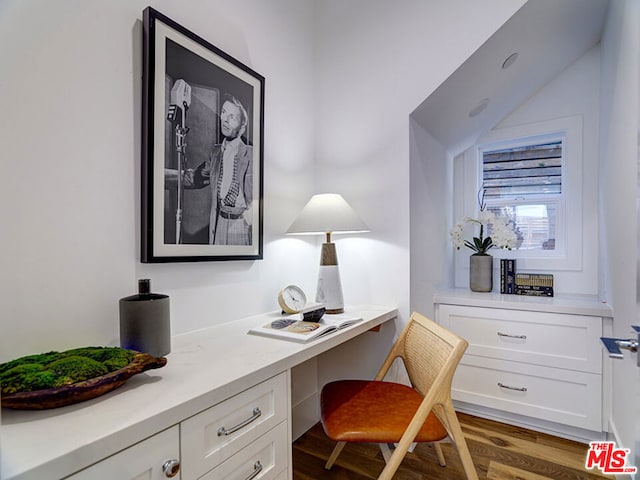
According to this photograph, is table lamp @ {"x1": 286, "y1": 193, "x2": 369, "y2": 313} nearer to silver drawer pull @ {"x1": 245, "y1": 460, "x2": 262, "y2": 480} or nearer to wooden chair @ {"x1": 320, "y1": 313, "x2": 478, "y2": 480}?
wooden chair @ {"x1": 320, "y1": 313, "x2": 478, "y2": 480}

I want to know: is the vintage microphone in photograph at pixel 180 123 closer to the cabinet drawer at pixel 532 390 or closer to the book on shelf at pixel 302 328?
the book on shelf at pixel 302 328

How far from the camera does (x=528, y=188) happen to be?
98.7 inches

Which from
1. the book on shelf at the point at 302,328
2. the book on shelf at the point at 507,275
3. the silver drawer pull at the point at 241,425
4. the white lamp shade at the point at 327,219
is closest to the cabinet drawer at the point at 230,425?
the silver drawer pull at the point at 241,425

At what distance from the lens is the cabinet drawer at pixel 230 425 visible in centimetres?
75

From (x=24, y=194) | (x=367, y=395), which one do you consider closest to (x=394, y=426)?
(x=367, y=395)

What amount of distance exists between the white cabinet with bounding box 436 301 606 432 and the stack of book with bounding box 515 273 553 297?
14.7 inches

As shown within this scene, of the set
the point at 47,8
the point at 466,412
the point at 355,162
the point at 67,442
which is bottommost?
the point at 466,412

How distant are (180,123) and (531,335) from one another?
2056 mm

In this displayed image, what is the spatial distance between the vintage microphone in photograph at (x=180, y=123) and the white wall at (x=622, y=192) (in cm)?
150

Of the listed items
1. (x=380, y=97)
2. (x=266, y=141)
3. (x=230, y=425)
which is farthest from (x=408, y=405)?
(x=380, y=97)

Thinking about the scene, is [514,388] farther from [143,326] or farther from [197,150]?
[197,150]

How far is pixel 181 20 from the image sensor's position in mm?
1306

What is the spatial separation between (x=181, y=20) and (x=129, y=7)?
0.21m

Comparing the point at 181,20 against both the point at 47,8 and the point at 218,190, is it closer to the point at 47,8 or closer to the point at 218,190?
A: the point at 47,8
